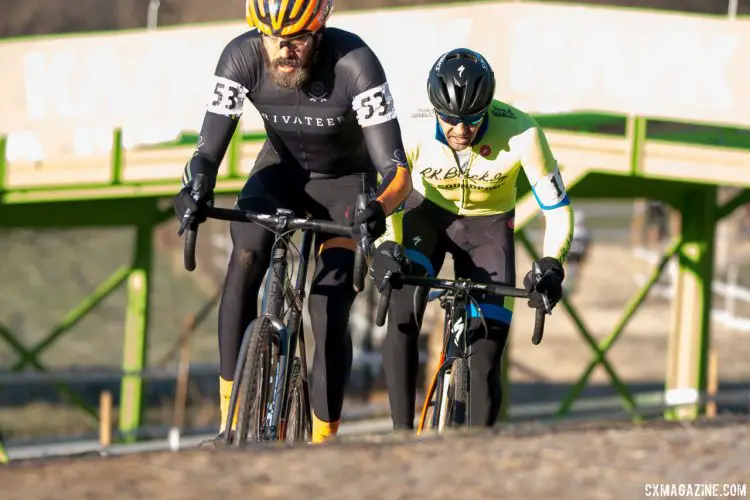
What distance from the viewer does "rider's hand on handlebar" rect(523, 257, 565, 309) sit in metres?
7.35

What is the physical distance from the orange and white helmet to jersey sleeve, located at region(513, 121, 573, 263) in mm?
1510

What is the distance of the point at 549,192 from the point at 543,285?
75 centimetres

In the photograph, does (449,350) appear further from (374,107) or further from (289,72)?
(289,72)

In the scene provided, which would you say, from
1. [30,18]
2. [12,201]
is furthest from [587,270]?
[12,201]

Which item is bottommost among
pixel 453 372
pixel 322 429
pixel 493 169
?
pixel 322 429

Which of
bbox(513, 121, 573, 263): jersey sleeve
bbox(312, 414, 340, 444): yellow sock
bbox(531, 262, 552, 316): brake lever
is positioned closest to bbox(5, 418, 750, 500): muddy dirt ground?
bbox(531, 262, 552, 316): brake lever

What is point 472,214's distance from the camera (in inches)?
323

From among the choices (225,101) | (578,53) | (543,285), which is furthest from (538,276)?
(578,53)

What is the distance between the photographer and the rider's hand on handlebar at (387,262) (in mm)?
7324

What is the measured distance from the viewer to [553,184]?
7949mm

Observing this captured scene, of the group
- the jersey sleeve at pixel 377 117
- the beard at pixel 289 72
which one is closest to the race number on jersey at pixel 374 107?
the jersey sleeve at pixel 377 117

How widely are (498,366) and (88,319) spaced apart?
3331 centimetres

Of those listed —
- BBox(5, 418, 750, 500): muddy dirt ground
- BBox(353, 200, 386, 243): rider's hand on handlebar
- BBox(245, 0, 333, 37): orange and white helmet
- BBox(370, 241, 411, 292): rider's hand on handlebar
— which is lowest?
BBox(5, 418, 750, 500): muddy dirt ground

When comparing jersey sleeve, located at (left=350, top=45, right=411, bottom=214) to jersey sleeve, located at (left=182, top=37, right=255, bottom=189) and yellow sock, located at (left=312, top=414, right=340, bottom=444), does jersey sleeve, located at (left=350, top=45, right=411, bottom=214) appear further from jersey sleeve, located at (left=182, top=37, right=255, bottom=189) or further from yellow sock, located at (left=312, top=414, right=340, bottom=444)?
yellow sock, located at (left=312, top=414, right=340, bottom=444)
